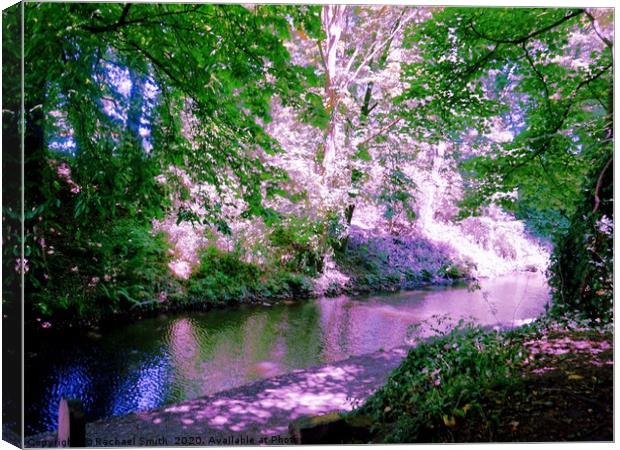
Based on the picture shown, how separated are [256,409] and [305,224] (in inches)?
61.5

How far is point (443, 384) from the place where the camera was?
2303 mm

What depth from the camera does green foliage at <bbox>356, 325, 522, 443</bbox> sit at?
6.77 ft

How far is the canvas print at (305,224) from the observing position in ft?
7.59

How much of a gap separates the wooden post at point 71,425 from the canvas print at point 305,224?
0.5 inches

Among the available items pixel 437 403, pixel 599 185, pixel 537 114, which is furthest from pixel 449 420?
pixel 537 114

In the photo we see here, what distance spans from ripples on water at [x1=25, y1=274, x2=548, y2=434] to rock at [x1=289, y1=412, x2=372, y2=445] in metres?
1.08

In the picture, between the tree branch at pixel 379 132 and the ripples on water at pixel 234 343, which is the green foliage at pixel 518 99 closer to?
the tree branch at pixel 379 132

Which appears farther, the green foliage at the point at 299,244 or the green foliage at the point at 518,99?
the green foliage at the point at 299,244

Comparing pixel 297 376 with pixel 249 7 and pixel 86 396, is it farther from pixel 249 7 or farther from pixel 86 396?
pixel 249 7

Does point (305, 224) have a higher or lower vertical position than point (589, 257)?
higher

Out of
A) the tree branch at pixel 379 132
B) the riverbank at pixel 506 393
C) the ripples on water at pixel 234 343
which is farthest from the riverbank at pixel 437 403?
the tree branch at pixel 379 132

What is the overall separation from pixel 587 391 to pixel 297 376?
1.99 m

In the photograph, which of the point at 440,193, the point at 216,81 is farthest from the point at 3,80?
the point at 440,193

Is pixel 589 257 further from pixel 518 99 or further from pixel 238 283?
pixel 238 283
